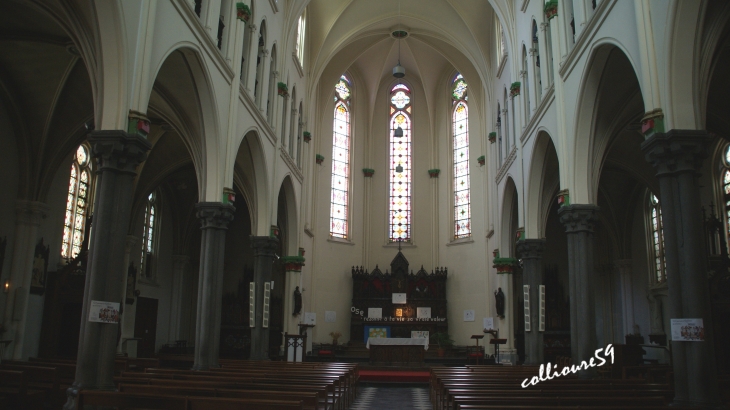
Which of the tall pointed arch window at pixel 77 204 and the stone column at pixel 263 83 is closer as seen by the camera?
the tall pointed arch window at pixel 77 204

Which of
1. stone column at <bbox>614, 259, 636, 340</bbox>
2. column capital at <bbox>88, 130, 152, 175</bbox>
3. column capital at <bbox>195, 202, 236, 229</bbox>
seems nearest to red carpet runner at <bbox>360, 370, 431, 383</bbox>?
column capital at <bbox>195, 202, 236, 229</bbox>

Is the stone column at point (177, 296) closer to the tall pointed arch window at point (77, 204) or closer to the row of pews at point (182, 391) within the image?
the tall pointed arch window at point (77, 204)

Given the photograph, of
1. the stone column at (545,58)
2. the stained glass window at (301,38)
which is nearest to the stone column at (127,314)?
the stained glass window at (301,38)

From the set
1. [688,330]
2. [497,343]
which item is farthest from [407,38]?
[688,330]

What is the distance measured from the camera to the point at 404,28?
3209cm

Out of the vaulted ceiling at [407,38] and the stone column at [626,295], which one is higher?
the vaulted ceiling at [407,38]

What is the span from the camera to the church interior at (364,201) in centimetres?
1030

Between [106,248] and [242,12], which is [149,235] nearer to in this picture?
[242,12]

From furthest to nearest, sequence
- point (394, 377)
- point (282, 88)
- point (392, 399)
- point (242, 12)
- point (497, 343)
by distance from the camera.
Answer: point (282, 88), point (497, 343), point (394, 377), point (242, 12), point (392, 399)

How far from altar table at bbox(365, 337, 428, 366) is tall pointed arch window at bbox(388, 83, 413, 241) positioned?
11.8 m

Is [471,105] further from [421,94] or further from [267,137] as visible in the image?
[267,137]

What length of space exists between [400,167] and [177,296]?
1397 centimetres

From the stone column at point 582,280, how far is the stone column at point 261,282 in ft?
35.0

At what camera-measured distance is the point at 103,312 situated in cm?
1023
